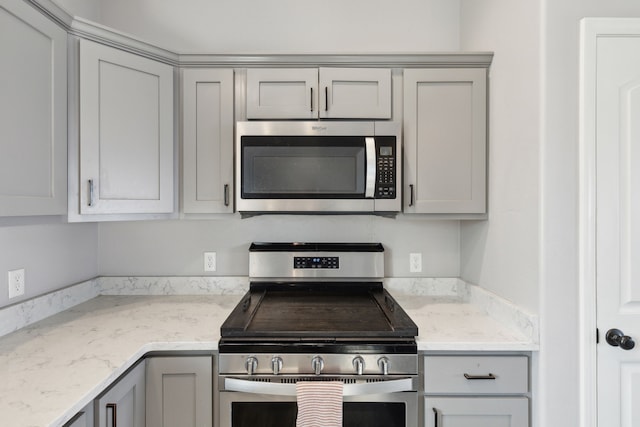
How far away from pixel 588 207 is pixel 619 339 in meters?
0.47

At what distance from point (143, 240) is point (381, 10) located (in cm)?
195

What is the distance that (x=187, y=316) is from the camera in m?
1.66

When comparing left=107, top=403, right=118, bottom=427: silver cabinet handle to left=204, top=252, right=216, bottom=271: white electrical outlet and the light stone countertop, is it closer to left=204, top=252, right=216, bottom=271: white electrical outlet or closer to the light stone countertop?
the light stone countertop

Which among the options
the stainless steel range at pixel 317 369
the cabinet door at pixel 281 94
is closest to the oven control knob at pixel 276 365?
the stainless steel range at pixel 317 369

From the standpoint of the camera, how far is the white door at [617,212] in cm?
125

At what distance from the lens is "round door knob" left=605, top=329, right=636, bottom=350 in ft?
4.01

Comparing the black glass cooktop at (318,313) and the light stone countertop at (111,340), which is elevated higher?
the black glass cooktop at (318,313)

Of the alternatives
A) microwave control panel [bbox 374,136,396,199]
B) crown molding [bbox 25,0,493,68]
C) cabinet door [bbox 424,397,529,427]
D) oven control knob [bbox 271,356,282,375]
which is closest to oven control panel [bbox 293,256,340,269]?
microwave control panel [bbox 374,136,396,199]

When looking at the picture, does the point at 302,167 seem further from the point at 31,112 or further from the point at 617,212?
the point at 617,212

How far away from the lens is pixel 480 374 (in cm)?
137

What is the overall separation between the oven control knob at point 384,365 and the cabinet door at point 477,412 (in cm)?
21

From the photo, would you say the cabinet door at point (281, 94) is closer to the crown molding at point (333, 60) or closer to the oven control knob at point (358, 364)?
the crown molding at point (333, 60)

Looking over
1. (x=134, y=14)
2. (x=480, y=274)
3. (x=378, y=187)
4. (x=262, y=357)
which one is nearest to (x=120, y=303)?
(x=262, y=357)

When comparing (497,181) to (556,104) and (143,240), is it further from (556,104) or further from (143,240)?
(143,240)
